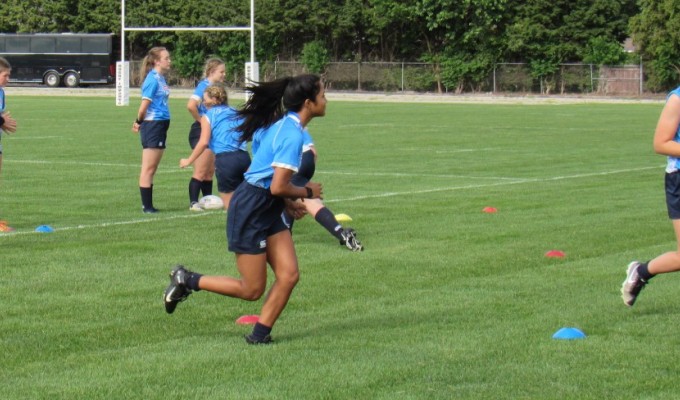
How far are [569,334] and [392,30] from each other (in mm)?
65075

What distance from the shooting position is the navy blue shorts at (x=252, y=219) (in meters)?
7.63

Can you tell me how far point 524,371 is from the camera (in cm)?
696

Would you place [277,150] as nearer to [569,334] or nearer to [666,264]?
[569,334]

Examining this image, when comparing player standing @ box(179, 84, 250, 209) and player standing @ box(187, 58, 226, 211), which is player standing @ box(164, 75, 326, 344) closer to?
player standing @ box(179, 84, 250, 209)

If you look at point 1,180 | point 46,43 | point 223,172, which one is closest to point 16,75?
point 46,43

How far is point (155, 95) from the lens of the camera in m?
15.0

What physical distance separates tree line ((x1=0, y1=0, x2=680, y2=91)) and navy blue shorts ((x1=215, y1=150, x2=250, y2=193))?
50240mm

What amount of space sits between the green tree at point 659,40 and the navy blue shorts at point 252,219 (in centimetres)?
Answer: 5282

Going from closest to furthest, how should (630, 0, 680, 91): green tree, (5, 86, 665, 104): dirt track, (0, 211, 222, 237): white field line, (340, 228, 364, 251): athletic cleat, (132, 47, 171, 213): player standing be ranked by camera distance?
(340, 228, 364, 251): athletic cleat
(0, 211, 222, 237): white field line
(132, 47, 171, 213): player standing
(5, 86, 665, 104): dirt track
(630, 0, 680, 91): green tree

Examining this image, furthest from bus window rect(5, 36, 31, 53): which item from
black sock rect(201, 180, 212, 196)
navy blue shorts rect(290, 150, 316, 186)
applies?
navy blue shorts rect(290, 150, 316, 186)

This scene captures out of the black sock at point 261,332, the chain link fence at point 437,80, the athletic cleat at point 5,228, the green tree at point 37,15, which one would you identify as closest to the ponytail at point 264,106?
the black sock at point 261,332

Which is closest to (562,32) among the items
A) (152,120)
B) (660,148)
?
(152,120)

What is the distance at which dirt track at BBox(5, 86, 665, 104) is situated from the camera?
57812 millimetres

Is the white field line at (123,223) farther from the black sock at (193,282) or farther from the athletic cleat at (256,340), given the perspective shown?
the athletic cleat at (256,340)
